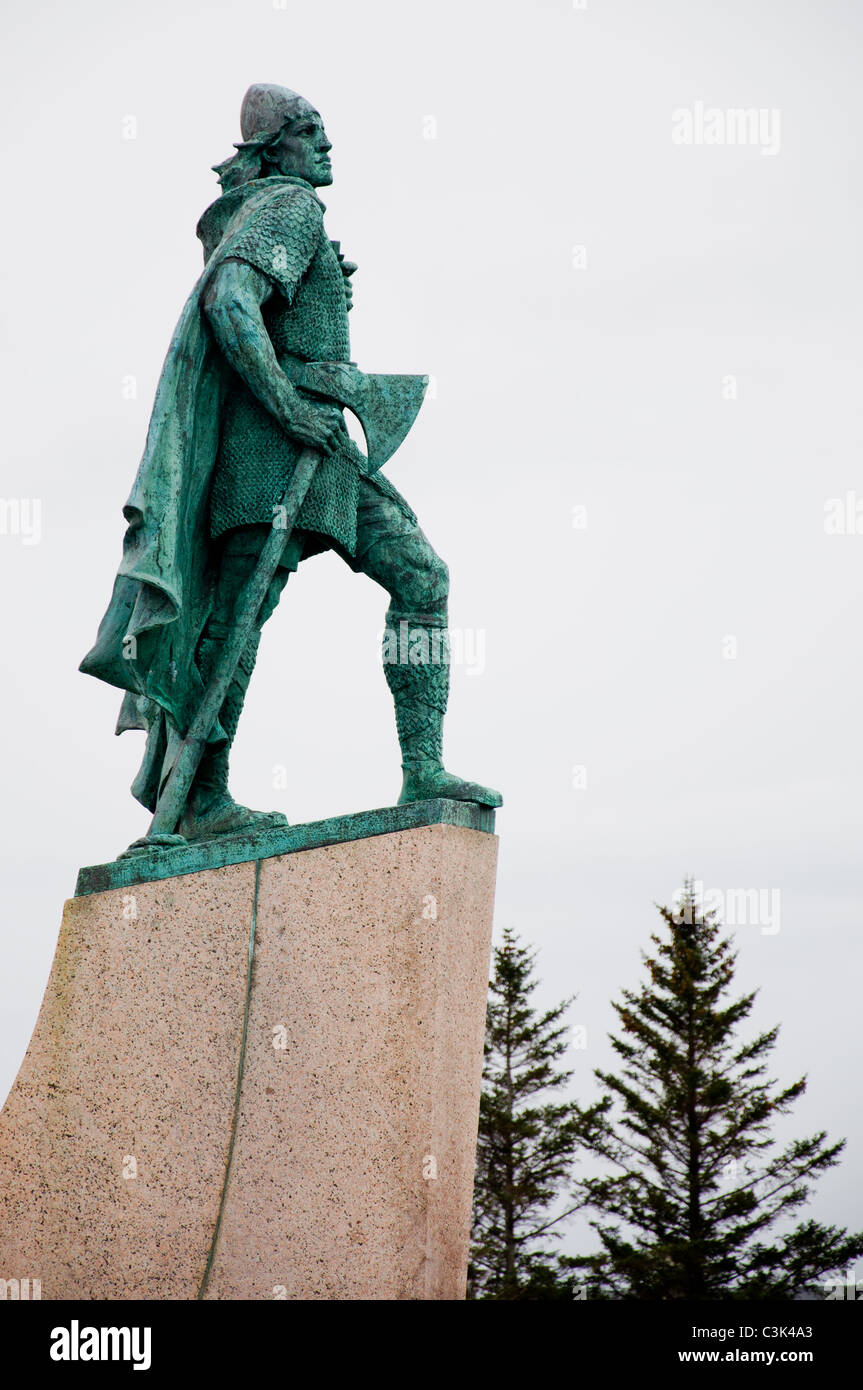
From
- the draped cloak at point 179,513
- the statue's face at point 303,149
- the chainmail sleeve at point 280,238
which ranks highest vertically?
the statue's face at point 303,149

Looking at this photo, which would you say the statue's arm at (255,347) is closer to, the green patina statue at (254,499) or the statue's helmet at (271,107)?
the green patina statue at (254,499)

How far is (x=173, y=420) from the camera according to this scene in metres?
6.82

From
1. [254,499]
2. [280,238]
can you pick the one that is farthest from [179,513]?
[280,238]

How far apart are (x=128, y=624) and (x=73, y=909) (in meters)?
1.11

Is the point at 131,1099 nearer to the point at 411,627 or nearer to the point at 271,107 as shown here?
the point at 411,627

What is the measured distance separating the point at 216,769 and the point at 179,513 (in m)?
1.00

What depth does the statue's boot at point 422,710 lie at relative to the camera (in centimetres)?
657

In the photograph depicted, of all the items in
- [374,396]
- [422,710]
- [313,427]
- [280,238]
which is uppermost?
[280,238]

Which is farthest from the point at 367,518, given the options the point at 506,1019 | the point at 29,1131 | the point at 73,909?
the point at 506,1019

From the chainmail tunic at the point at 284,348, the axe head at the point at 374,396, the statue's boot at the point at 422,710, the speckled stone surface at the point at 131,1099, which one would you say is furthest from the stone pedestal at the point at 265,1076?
the axe head at the point at 374,396

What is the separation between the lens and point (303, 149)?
7.07 m

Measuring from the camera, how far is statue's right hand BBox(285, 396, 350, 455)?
22.1ft
